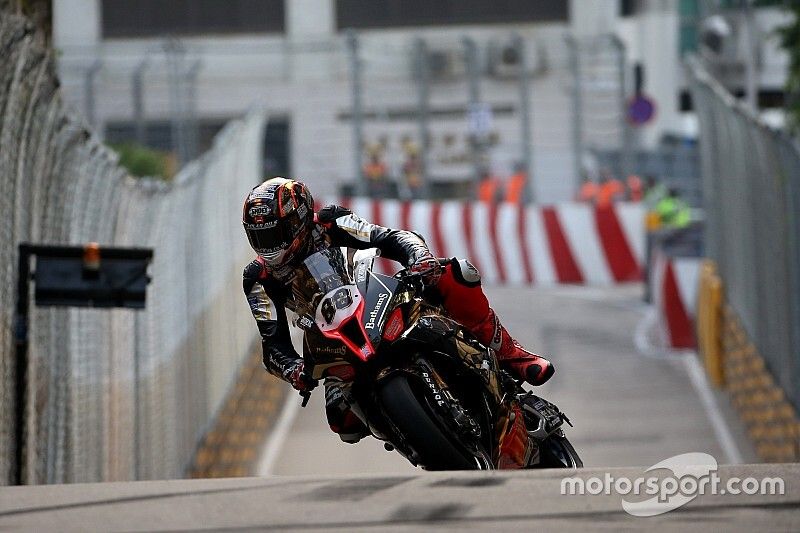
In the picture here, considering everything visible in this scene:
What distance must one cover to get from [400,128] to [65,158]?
1969cm

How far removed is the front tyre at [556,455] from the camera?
7859 millimetres

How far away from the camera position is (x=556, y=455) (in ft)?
25.9

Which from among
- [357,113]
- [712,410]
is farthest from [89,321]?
[357,113]

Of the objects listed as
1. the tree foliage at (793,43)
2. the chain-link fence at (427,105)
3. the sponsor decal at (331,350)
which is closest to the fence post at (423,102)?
the chain-link fence at (427,105)

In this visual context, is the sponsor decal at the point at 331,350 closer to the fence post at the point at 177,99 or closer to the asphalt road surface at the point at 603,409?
the asphalt road surface at the point at 603,409

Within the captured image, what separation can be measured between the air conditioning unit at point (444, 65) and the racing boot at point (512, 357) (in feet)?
64.8

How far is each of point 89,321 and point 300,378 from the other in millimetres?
1919

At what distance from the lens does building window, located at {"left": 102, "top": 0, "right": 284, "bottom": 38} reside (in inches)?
1581

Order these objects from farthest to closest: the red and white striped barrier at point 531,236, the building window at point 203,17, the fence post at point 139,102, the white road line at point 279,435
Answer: the building window at point 203,17 < the red and white striped barrier at point 531,236 < the fence post at point 139,102 < the white road line at point 279,435

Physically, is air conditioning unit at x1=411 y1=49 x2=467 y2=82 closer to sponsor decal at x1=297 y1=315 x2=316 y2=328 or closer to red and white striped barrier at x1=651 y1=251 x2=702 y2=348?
red and white striped barrier at x1=651 y1=251 x2=702 y2=348

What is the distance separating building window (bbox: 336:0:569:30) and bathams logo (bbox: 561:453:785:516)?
35955 millimetres

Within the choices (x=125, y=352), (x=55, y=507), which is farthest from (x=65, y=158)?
(x=55, y=507)

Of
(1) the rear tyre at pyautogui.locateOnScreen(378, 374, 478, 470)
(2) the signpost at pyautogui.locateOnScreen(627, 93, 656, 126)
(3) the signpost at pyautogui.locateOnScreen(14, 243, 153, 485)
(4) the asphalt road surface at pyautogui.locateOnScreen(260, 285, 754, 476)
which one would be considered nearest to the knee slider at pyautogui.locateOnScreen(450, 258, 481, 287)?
(1) the rear tyre at pyautogui.locateOnScreen(378, 374, 478, 470)

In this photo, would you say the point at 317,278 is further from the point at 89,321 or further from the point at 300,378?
the point at 89,321
